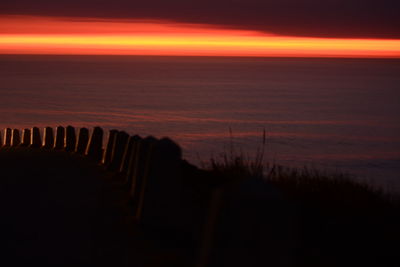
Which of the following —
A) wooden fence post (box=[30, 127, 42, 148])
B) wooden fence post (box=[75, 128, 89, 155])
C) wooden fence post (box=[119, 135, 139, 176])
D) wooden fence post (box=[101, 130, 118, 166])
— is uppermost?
wooden fence post (box=[30, 127, 42, 148])

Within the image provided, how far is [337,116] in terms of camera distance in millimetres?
74562

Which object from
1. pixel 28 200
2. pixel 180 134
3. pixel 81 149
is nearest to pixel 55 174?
pixel 28 200

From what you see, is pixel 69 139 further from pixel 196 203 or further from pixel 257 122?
pixel 257 122

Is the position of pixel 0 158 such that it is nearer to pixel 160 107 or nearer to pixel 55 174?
pixel 55 174

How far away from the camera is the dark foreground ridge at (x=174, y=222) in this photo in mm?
3281

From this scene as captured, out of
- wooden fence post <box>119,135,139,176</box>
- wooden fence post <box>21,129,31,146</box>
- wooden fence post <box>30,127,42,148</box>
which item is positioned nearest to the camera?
wooden fence post <box>119,135,139,176</box>

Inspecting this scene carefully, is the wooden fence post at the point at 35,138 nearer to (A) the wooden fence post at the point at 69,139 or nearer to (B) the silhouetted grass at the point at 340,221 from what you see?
(A) the wooden fence post at the point at 69,139

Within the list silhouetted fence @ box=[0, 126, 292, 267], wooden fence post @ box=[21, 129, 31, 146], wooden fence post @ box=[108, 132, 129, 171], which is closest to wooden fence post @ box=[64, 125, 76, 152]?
silhouetted fence @ box=[0, 126, 292, 267]

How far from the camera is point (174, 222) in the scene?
20.2ft

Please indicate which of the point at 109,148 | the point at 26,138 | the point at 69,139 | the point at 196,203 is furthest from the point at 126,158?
the point at 26,138

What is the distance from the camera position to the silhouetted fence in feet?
10.6

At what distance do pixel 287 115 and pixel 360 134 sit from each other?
16.2m

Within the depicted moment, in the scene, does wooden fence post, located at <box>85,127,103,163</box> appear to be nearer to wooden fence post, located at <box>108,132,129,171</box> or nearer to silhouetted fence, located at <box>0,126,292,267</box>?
silhouetted fence, located at <box>0,126,292,267</box>

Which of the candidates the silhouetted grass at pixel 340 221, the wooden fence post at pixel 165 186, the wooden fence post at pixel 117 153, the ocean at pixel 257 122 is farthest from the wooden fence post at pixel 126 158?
the ocean at pixel 257 122
